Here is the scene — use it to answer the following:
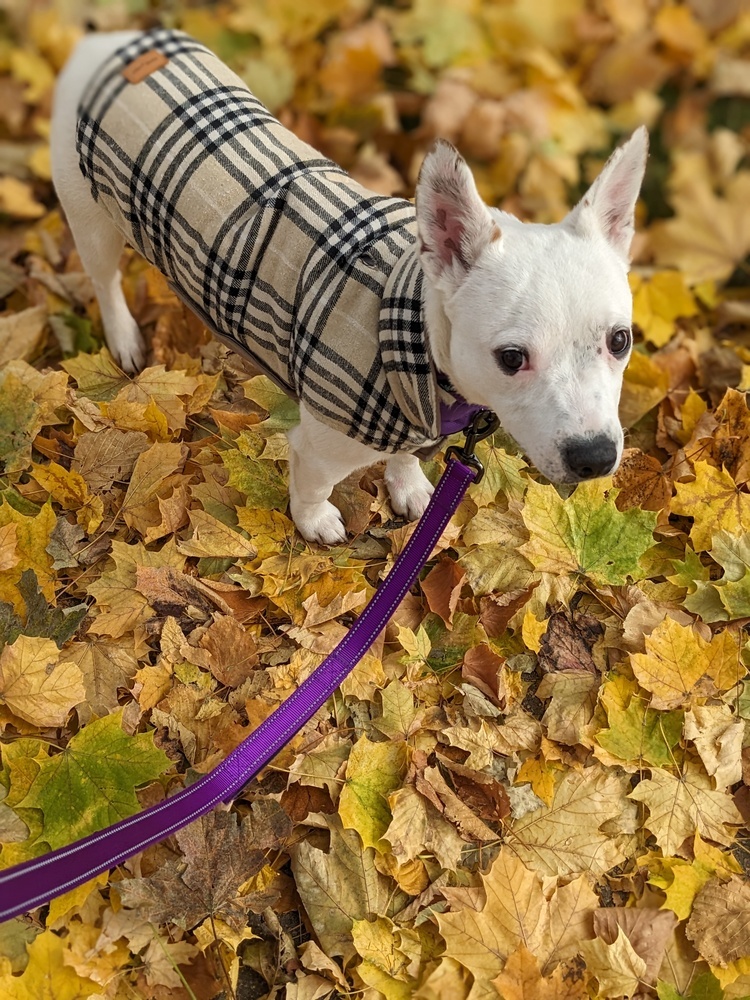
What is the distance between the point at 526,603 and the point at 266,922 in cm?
112

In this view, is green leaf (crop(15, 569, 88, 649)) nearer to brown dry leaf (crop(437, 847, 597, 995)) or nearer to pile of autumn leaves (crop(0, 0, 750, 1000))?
pile of autumn leaves (crop(0, 0, 750, 1000))

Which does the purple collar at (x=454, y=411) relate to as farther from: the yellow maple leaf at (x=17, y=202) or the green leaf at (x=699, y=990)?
the yellow maple leaf at (x=17, y=202)

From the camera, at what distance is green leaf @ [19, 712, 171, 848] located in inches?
81.1

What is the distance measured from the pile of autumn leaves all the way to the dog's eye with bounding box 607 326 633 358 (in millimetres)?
726

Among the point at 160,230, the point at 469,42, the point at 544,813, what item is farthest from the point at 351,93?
the point at 544,813

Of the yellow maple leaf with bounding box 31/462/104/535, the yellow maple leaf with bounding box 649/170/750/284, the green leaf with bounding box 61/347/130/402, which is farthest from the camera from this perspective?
the yellow maple leaf with bounding box 649/170/750/284

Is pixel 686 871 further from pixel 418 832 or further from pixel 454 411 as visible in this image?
pixel 454 411

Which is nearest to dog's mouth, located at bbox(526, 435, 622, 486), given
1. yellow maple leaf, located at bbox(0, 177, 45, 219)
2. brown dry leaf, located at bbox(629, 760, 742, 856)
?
brown dry leaf, located at bbox(629, 760, 742, 856)

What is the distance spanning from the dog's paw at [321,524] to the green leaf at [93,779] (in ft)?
2.57

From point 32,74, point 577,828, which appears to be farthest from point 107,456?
point 32,74

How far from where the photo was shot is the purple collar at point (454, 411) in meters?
2.02

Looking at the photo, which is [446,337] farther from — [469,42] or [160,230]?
[469,42]

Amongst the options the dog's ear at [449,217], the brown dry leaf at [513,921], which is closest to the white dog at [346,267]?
the dog's ear at [449,217]

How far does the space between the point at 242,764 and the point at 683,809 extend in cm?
117
